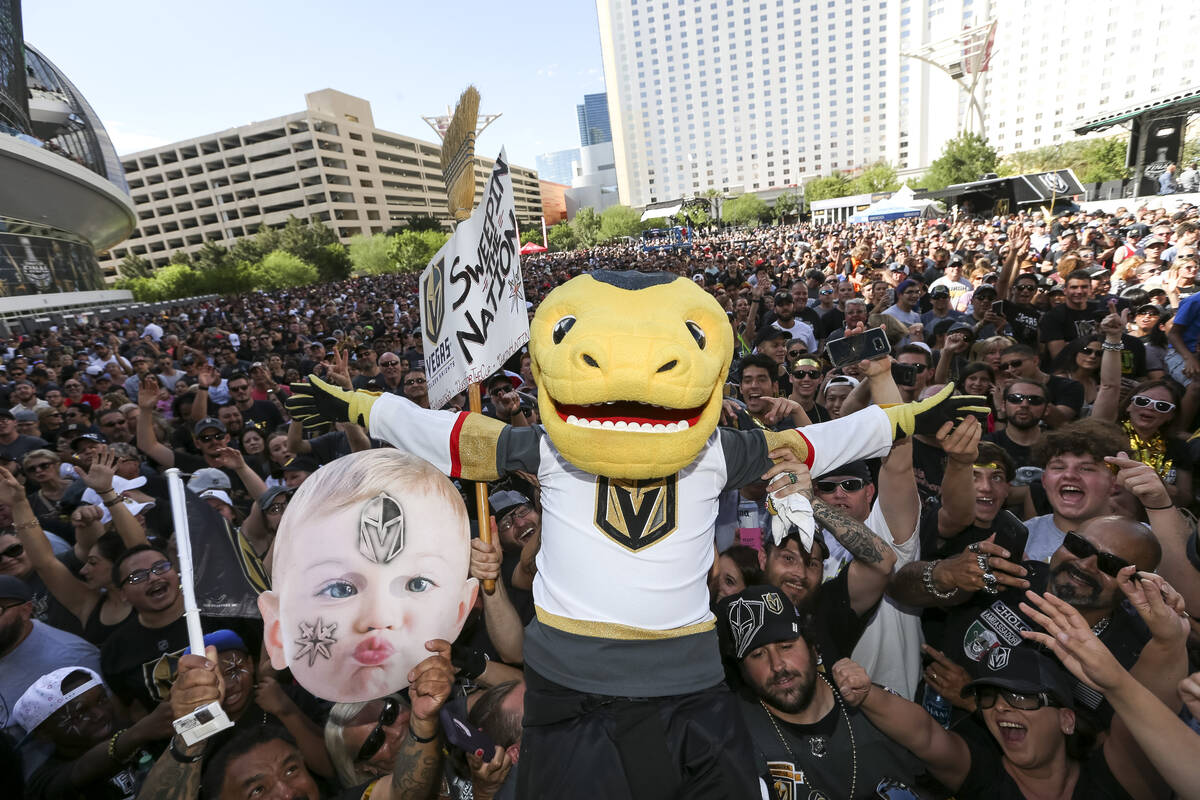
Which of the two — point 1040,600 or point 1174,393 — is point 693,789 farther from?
point 1174,393

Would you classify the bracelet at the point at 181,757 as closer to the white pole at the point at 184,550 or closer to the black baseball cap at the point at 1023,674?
the white pole at the point at 184,550

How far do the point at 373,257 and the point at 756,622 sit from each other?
58055 mm

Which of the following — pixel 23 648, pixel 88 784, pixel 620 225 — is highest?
pixel 620 225

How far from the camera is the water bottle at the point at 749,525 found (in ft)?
12.3

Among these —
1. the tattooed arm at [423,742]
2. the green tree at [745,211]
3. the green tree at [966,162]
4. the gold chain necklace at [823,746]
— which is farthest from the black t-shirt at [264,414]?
the green tree at [745,211]

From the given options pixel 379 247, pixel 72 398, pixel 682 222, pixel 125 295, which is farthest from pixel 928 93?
pixel 72 398

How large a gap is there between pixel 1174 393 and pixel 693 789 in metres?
4.41

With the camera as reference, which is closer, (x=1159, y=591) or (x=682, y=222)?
Answer: (x=1159, y=591)

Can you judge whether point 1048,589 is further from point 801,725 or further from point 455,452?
point 455,452

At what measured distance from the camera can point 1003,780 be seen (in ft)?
7.06

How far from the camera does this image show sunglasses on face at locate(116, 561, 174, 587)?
295 centimetres

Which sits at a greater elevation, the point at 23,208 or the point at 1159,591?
the point at 23,208

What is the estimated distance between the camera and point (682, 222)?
72.4m

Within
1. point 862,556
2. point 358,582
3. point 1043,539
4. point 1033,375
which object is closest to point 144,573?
point 358,582
